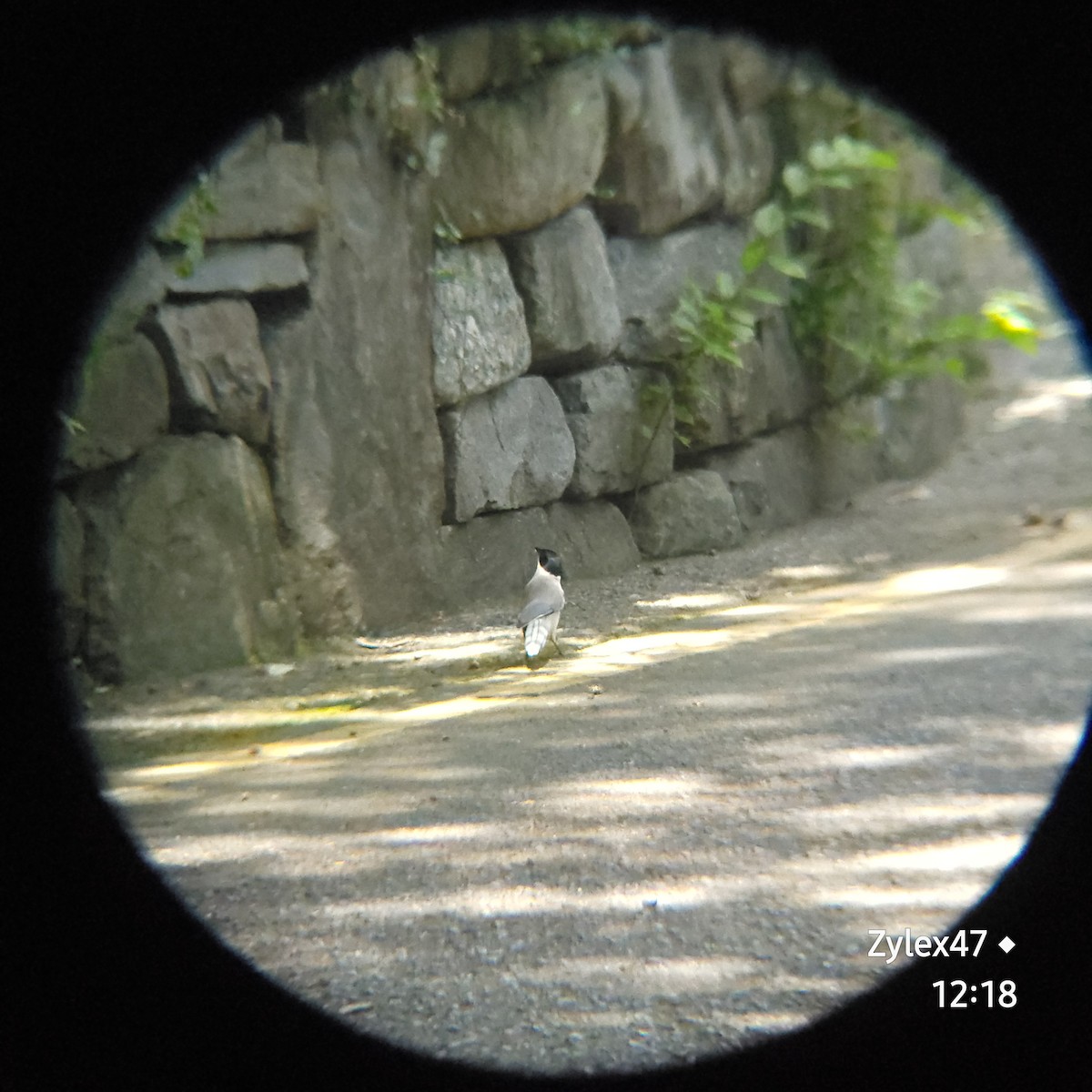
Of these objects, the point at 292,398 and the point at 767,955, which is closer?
the point at 767,955

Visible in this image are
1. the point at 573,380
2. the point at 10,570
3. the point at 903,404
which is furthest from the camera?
the point at 903,404

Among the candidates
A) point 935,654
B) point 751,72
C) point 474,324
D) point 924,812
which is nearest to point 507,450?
point 474,324

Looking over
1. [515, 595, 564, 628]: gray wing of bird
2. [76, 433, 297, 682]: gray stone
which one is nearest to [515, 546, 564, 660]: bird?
[515, 595, 564, 628]: gray wing of bird

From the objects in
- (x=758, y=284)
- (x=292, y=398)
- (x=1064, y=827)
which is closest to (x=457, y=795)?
(x=1064, y=827)

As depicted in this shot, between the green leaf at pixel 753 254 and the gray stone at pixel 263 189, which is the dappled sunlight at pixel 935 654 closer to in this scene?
the gray stone at pixel 263 189

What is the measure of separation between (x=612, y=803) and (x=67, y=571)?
2.39 meters

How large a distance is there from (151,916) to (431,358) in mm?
3703

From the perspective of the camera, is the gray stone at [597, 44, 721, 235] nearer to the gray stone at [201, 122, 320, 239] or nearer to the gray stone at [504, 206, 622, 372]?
the gray stone at [504, 206, 622, 372]

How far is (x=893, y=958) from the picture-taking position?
2.33m

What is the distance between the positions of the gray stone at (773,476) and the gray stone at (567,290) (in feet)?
4.15

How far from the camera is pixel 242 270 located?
5062 mm

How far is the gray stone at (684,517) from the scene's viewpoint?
7086mm

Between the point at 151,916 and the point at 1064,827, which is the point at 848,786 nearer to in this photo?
the point at 1064,827

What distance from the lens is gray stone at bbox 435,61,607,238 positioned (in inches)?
239
